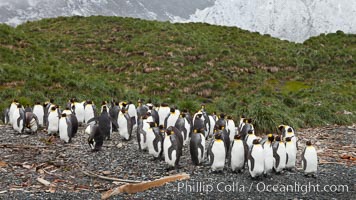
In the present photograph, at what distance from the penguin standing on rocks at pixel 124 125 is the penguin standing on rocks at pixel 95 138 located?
923mm

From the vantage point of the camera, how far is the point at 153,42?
27438 millimetres

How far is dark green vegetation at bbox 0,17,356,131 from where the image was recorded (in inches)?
664

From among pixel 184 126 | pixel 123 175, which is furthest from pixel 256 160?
pixel 184 126

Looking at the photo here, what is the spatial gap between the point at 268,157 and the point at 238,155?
582 mm

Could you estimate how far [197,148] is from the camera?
875cm

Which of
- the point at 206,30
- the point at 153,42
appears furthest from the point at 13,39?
the point at 206,30

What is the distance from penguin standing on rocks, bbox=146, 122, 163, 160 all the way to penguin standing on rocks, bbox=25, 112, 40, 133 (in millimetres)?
3456

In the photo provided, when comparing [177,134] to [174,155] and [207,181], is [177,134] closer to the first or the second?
[174,155]

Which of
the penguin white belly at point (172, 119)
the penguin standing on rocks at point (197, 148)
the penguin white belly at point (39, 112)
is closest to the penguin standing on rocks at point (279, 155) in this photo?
the penguin standing on rocks at point (197, 148)

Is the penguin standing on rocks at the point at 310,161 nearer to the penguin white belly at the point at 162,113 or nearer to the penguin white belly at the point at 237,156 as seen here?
the penguin white belly at the point at 237,156

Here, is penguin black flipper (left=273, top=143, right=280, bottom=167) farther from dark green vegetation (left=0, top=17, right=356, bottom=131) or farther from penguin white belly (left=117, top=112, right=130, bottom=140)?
dark green vegetation (left=0, top=17, right=356, bottom=131)

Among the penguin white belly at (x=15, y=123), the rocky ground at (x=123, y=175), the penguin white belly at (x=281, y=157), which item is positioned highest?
the penguin white belly at (x=15, y=123)

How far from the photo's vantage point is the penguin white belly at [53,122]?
10770 mm

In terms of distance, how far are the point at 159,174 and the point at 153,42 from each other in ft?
64.6
